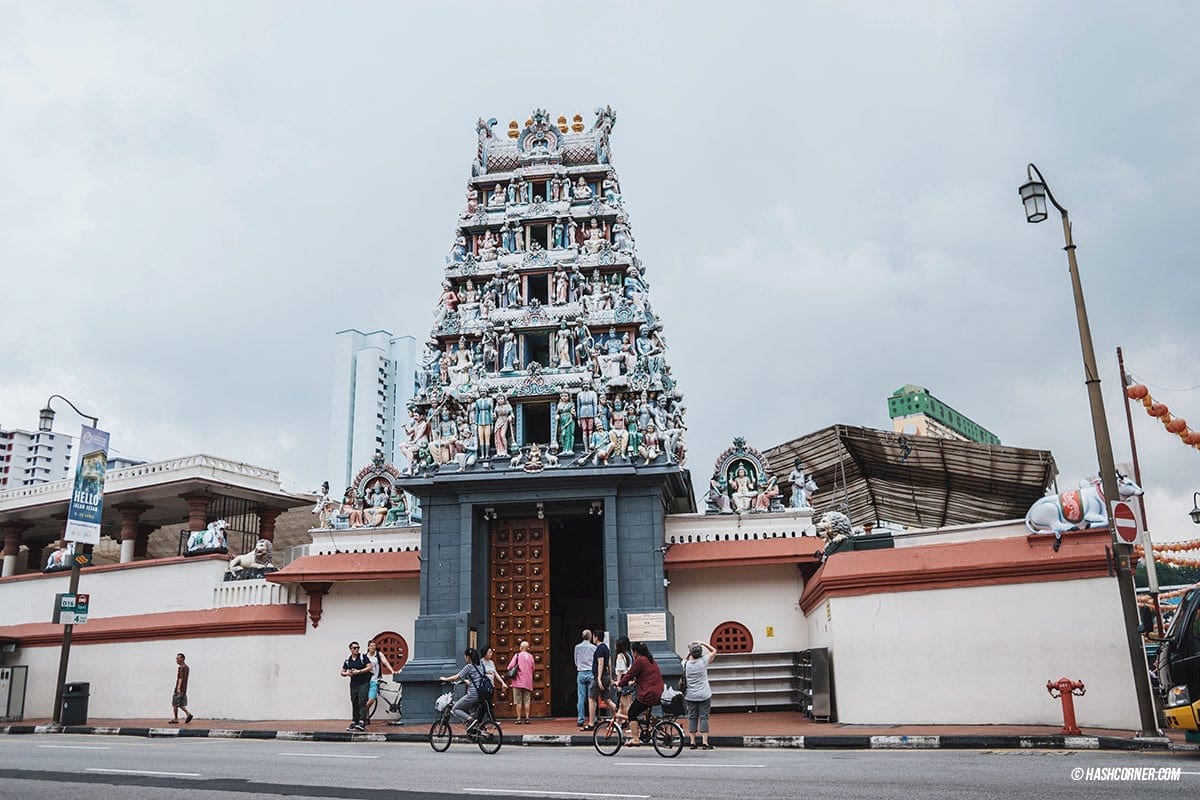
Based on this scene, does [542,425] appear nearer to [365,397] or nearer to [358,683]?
[358,683]

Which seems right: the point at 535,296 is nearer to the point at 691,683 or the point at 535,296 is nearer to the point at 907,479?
the point at 907,479

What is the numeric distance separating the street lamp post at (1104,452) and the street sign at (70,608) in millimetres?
21087

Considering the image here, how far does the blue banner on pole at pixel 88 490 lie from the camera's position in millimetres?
23297

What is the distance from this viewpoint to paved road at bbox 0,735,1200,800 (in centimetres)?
854

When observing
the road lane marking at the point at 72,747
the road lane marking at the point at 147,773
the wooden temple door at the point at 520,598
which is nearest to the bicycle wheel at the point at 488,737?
the road lane marking at the point at 147,773

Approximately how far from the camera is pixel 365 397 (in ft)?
273

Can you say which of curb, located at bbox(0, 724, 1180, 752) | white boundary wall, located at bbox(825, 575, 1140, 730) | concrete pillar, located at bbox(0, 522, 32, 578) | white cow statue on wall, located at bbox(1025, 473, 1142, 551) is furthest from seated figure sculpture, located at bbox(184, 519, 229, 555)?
white cow statue on wall, located at bbox(1025, 473, 1142, 551)

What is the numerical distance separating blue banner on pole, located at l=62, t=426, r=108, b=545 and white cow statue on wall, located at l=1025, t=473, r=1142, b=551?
2054 cm

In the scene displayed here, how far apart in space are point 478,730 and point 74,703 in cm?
1329

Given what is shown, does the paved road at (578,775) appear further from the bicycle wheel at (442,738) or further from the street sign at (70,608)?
the street sign at (70,608)

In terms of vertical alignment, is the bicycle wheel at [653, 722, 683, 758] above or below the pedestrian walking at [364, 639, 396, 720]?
below

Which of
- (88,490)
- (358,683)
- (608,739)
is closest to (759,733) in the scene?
(608,739)

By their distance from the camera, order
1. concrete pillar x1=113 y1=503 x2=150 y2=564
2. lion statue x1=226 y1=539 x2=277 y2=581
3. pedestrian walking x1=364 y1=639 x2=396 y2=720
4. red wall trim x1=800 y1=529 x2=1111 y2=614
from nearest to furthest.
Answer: red wall trim x1=800 y1=529 x2=1111 y2=614 → pedestrian walking x1=364 y1=639 x2=396 y2=720 → lion statue x1=226 y1=539 x2=277 y2=581 → concrete pillar x1=113 y1=503 x2=150 y2=564

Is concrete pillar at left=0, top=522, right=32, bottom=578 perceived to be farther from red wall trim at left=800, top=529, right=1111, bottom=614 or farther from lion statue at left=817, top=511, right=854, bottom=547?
red wall trim at left=800, top=529, right=1111, bottom=614
